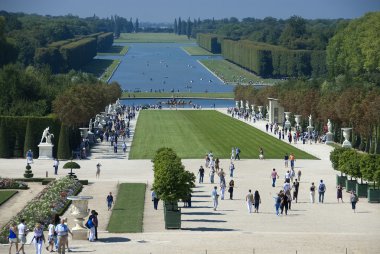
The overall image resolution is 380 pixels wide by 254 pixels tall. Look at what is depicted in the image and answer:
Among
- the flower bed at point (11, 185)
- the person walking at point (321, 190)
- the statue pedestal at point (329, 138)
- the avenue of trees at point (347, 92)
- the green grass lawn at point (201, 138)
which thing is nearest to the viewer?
the person walking at point (321, 190)

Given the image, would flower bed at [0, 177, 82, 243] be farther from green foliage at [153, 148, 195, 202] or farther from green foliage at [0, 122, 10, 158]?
green foliage at [0, 122, 10, 158]

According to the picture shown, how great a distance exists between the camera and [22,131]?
72.5 m

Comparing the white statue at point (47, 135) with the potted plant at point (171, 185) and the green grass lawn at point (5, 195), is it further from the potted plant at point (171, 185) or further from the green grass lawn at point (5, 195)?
the potted plant at point (171, 185)

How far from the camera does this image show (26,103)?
79.6 m

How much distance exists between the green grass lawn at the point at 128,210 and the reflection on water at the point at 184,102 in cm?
7886

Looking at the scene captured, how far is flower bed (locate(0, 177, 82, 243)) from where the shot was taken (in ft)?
142

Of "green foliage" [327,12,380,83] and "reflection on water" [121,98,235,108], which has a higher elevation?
"green foliage" [327,12,380,83]

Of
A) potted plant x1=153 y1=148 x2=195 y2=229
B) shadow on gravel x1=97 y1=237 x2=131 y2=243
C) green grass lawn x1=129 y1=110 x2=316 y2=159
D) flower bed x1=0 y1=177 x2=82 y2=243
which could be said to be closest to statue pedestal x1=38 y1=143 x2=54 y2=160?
green grass lawn x1=129 y1=110 x2=316 y2=159

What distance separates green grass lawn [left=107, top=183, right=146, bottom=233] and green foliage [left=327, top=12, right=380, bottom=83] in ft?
249

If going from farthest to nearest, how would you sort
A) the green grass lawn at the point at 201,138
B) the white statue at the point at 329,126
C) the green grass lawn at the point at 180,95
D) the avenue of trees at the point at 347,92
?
the green grass lawn at the point at 180,95 < the white statue at the point at 329,126 < the avenue of trees at the point at 347,92 < the green grass lawn at the point at 201,138

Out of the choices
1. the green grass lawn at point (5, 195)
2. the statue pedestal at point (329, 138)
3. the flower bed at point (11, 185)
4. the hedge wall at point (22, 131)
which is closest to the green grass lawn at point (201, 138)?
the statue pedestal at point (329, 138)

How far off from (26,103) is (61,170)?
16223 millimetres

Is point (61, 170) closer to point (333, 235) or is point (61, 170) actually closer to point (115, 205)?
point (115, 205)

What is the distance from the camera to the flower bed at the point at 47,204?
43.2 meters
